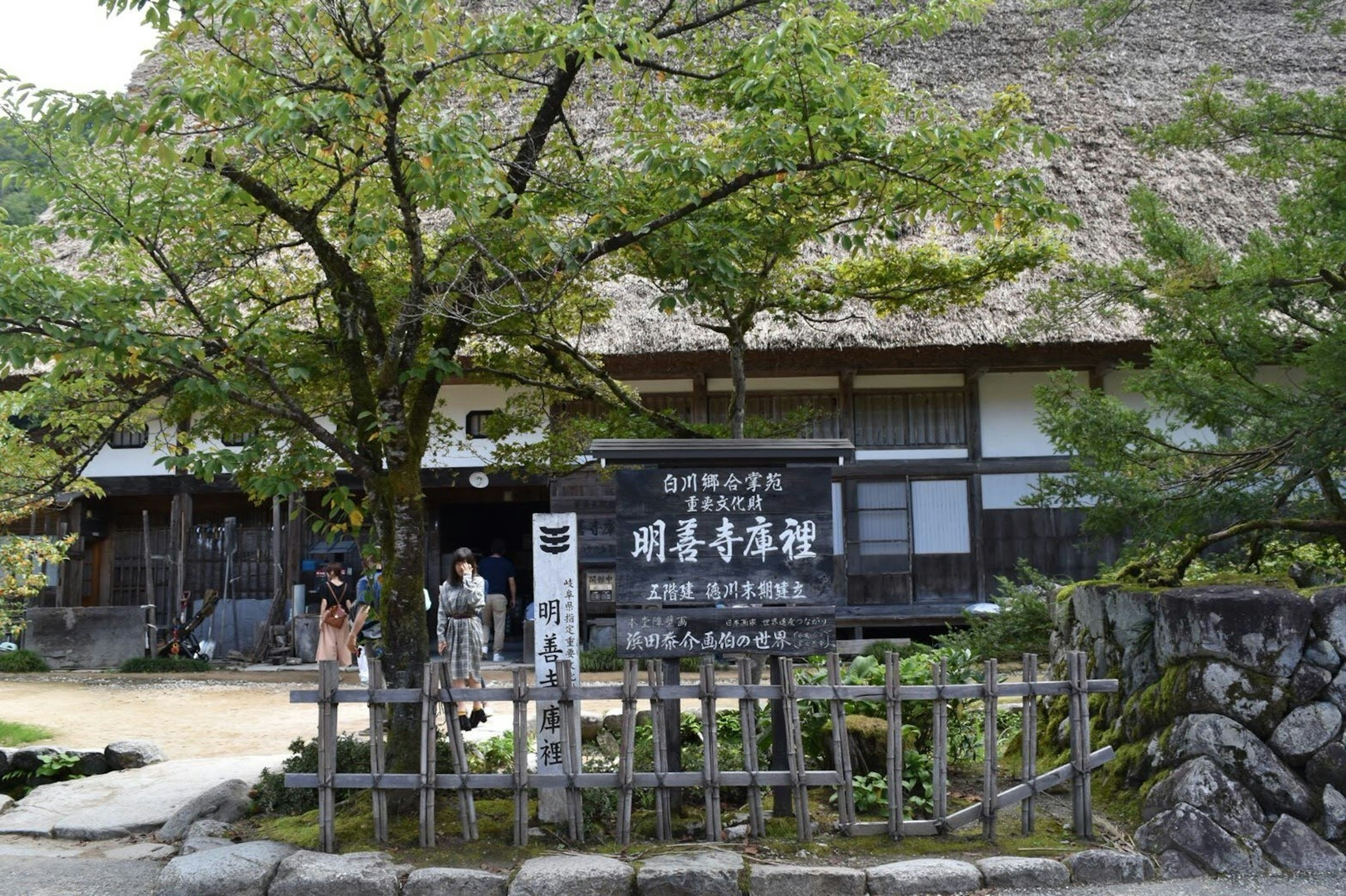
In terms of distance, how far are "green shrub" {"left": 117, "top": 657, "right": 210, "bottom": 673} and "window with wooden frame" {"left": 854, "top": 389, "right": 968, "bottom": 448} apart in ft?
29.0

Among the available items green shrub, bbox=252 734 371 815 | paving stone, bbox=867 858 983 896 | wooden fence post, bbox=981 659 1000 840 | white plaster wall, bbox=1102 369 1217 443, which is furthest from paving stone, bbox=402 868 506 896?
white plaster wall, bbox=1102 369 1217 443

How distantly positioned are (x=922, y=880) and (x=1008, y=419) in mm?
9562

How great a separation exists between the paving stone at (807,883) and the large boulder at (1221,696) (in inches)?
74.2

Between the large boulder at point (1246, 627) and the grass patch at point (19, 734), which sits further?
the grass patch at point (19, 734)

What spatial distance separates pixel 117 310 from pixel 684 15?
3.59 meters

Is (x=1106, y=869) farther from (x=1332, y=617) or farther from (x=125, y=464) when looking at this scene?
(x=125, y=464)

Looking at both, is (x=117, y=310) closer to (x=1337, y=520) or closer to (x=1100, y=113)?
(x=1337, y=520)

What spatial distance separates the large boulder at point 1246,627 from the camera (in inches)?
197

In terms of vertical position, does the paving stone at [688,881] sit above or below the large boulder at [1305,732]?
below

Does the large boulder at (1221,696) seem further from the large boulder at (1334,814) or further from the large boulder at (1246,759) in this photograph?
the large boulder at (1334,814)

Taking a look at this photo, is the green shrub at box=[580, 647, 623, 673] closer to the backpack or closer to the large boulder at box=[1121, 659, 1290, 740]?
the backpack

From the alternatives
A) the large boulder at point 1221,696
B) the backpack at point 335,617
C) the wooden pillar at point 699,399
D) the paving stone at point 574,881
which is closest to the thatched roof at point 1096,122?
the wooden pillar at point 699,399

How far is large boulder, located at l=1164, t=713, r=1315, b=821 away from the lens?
15.8 ft

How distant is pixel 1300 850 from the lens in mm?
4676
